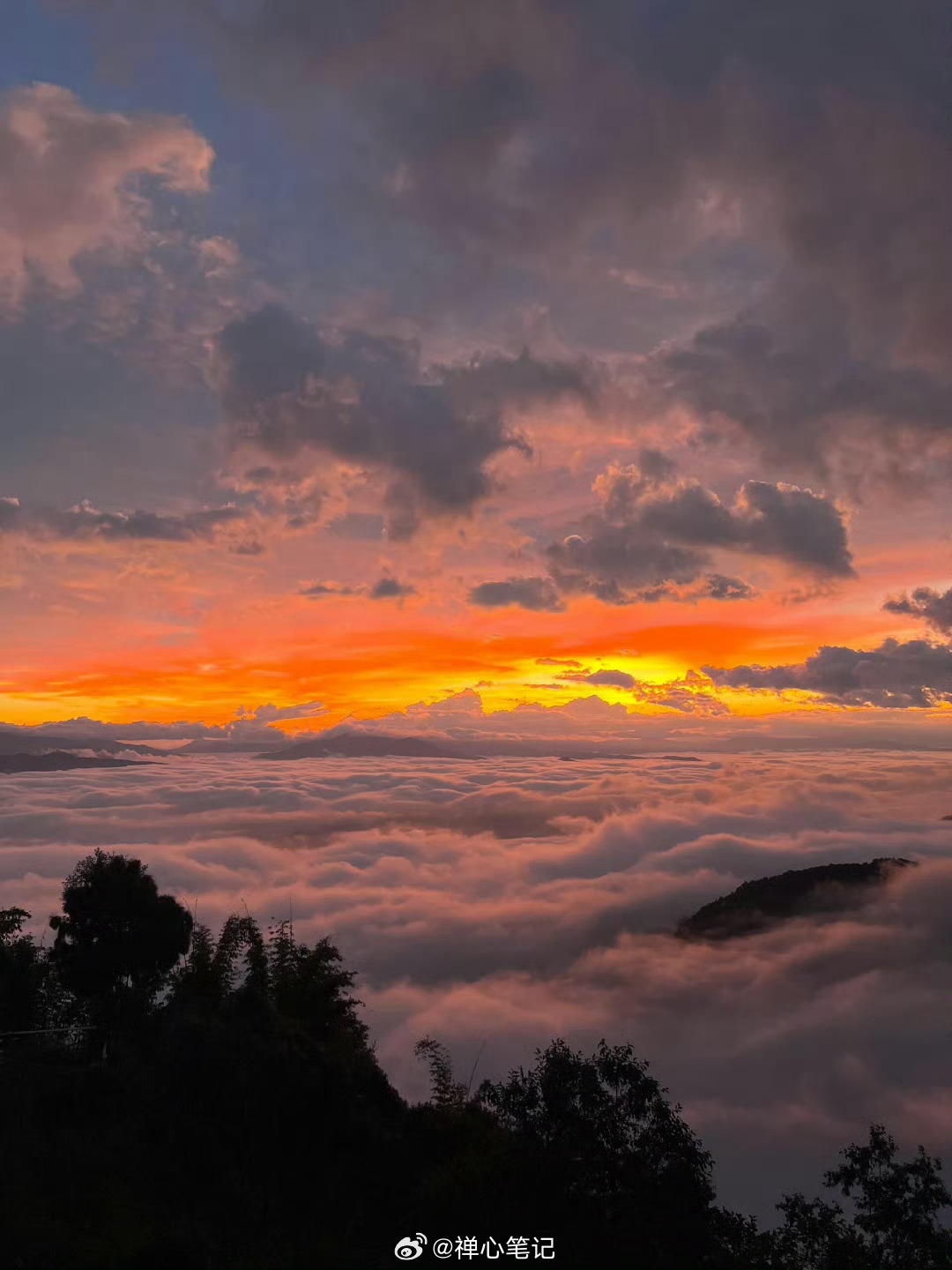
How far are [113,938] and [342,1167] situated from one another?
73.1 ft

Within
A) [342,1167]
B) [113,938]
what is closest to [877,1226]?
[342,1167]

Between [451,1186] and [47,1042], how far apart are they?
26.5 m

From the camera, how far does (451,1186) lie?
2569 cm

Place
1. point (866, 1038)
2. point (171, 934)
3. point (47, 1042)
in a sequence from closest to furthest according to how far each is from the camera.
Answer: point (47, 1042) < point (171, 934) < point (866, 1038)

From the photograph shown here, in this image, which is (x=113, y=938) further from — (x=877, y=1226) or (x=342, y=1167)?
(x=877, y=1226)

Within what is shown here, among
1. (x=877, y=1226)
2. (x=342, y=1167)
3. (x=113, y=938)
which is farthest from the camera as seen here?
(x=113, y=938)

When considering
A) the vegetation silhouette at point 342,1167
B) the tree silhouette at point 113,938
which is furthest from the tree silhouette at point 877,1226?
the tree silhouette at point 113,938

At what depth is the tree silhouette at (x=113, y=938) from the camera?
4331cm

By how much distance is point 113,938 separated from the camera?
43750 mm

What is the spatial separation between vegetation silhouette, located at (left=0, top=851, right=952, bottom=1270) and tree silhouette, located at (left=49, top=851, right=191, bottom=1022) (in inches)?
169

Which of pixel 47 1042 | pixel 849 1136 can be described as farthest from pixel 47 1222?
pixel 849 1136

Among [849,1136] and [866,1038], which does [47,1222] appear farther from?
[866,1038]

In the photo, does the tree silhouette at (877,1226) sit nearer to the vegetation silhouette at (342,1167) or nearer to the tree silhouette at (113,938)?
the vegetation silhouette at (342,1167)

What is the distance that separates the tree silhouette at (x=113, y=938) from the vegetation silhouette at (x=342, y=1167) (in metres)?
4.28
